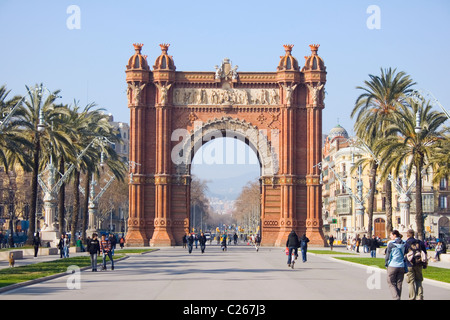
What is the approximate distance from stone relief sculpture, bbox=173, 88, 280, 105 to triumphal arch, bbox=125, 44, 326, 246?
9cm

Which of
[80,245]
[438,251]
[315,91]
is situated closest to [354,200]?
[315,91]

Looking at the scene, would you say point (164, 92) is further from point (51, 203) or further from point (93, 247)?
point (93, 247)

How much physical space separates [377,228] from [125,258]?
214ft

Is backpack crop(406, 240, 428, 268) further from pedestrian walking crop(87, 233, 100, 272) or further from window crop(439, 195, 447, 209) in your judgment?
window crop(439, 195, 447, 209)

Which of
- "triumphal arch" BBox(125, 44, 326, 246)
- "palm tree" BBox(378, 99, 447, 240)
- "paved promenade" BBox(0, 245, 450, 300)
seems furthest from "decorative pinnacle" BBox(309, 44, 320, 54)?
"paved promenade" BBox(0, 245, 450, 300)

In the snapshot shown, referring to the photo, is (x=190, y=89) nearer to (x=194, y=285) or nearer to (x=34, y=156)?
(x=34, y=156)

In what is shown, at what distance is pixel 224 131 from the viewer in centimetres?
7056

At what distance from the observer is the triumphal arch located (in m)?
68.9

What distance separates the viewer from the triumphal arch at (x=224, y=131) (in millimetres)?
68875

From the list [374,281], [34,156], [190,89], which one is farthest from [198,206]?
[374,281]

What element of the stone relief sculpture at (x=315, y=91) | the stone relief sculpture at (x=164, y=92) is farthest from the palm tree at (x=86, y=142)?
the stone relief sculpture at (x=315, y=91)

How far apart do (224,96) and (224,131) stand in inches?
127
